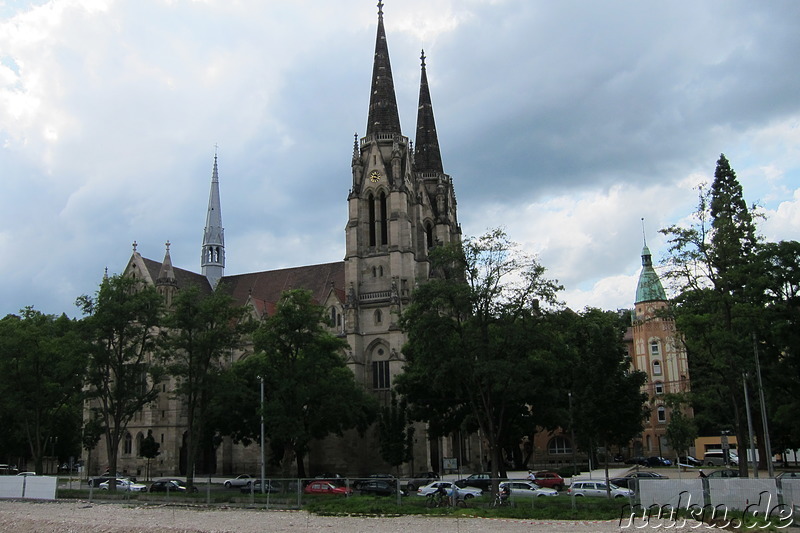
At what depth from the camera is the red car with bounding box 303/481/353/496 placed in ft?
115

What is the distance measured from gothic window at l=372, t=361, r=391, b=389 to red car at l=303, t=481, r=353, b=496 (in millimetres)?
28953

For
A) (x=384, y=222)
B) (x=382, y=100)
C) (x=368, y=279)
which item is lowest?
(x=368, y=279)

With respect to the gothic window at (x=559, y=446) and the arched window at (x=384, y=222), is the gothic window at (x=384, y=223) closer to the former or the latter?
the arched window at (x=384, y=222)

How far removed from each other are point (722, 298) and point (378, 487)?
19.2 meters

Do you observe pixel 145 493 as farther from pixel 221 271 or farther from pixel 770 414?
pixel 221 271

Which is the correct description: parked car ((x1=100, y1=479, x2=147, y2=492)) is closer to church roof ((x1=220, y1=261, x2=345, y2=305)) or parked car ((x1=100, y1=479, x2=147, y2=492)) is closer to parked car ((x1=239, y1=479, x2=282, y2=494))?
parked car ((x1=239, y1=479, x2=282, y2=494))

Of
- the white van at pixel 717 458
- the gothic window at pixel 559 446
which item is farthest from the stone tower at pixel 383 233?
the white van at pixel 717 458

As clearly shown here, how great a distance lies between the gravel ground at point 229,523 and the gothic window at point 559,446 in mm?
62822

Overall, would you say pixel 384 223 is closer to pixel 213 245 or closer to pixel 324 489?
pixel 213 245

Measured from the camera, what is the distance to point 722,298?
35188mm

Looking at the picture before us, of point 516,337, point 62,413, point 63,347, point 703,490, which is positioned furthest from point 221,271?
point 703,490

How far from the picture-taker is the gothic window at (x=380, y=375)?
66.1 m

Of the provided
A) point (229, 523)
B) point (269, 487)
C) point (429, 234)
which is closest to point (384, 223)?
point (429, 234)

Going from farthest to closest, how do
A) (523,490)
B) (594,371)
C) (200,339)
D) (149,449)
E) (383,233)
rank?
(383,233)
(149,449)
(200,339)
(594,371)
(523,490)
